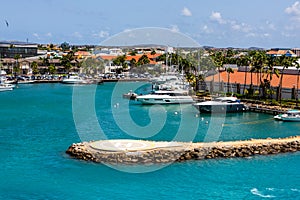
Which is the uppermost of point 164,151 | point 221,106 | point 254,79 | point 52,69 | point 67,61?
point 67,61

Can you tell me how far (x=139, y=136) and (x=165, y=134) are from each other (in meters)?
2.63

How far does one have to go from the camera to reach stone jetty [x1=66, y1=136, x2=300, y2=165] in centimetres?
3331

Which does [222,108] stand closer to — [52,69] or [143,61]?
[52,69]

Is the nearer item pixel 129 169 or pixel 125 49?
pixel 129 169

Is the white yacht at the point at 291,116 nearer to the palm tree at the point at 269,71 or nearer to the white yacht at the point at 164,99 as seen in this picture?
the palm tree at the point at 269,71

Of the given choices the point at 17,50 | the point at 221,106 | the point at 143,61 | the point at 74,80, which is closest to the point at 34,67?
the point at 17,50

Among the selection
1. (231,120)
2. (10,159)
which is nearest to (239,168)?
(10,159)

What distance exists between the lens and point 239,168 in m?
33.2

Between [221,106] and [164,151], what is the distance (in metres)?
27.6

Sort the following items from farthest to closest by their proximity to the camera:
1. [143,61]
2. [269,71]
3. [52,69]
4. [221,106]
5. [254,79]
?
[143,61], [52,69], [254,79], [269,71], [221,106]

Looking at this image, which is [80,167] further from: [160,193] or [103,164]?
[160,193]

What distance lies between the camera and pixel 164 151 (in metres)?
34.1

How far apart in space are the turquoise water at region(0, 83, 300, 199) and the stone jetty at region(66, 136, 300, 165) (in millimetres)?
848

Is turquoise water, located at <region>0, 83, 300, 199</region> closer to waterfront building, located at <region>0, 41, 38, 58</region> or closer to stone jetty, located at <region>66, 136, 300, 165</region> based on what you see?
stone jetty, located at <region>66, 136, 300, 165</region>
